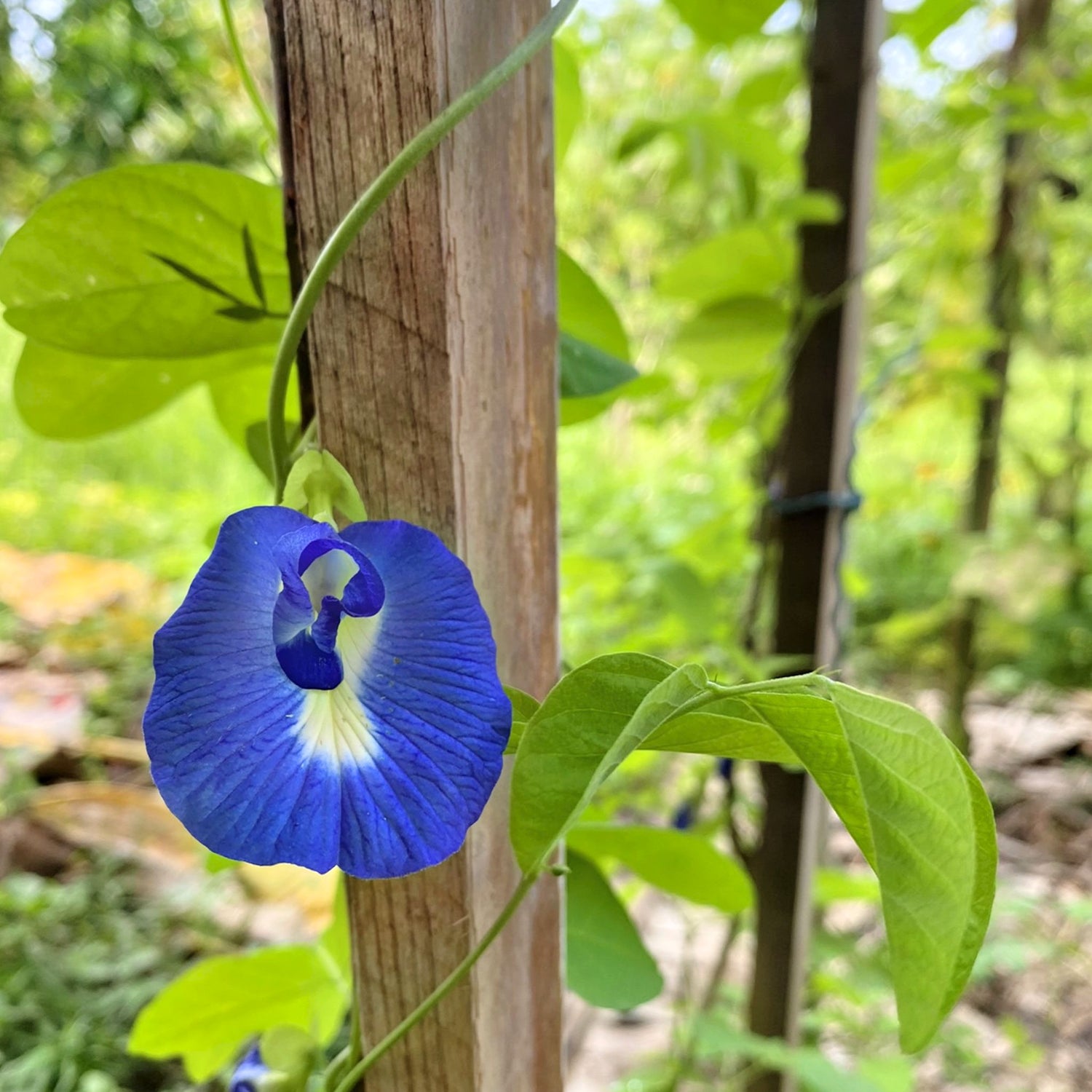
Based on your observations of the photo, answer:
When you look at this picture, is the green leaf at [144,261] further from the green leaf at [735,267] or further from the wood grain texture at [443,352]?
the green leaf at [735,267]

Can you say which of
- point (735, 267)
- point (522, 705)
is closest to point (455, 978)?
point (522, 705)

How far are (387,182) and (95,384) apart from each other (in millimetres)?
300

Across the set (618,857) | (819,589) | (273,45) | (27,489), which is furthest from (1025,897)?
(27,489)

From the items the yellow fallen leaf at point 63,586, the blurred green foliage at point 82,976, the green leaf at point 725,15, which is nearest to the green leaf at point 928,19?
the green leaf at point 725,15

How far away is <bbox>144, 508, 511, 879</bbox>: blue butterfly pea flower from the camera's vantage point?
26cm

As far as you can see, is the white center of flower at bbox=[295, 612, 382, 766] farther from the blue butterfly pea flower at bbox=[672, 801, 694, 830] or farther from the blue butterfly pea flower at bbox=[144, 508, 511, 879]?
the blue butterfly pea flower at bbox=[672, 801, 694, 830]

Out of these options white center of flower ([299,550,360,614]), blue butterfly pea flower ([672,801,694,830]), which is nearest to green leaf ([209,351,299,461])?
white center of flower ([299,550,360,614])

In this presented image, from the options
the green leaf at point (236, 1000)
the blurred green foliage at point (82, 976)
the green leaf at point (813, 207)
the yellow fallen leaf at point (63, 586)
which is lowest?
the blurred green foliage at point (82, 976)

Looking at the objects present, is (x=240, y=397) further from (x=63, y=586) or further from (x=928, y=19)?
(x=63, y=586)

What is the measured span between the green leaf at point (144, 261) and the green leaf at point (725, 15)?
0.51 meters

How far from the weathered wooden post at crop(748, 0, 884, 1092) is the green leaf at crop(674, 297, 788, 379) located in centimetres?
4

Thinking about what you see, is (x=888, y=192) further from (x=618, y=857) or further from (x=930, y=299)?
(x=618, y=857)

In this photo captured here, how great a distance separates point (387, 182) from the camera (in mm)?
288

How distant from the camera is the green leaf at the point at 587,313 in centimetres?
52
